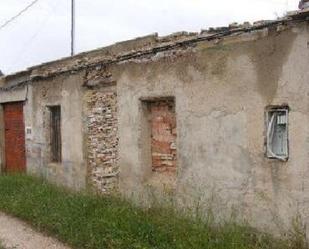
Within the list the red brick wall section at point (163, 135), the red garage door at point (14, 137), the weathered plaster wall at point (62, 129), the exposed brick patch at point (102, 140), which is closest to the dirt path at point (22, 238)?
the exposed brick patch at point (102, 140)

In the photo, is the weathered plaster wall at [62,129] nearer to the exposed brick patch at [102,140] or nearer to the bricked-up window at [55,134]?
the bricked-up window at [55,134]

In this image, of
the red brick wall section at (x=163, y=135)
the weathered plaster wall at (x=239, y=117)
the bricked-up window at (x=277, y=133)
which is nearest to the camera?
the weathered plaster wall at (x=239, y=117)

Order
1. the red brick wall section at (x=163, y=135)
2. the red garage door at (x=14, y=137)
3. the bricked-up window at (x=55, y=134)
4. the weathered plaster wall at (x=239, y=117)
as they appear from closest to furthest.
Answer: the weathered plaster wall at (x=239, y=117), the red brick wall section at (x=163, y=135), the bricked-up window at (x=55, y=134), the red garage door at (x=14, y=137)

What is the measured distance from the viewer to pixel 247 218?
259 inches

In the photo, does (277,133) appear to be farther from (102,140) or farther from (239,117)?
(102,140)

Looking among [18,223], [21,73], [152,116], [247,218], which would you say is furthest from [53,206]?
[21,73]

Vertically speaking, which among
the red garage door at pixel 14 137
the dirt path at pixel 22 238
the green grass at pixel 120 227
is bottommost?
the dirt path at pixel 22 238

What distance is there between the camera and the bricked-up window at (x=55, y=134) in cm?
1225

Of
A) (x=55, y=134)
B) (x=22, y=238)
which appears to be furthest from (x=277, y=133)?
(x=55, y=134)

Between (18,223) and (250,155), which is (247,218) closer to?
(250,155)

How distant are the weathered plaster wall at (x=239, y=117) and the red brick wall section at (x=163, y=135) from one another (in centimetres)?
25

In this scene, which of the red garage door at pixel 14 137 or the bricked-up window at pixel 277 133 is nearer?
the bricked-up window at pixel 277 133

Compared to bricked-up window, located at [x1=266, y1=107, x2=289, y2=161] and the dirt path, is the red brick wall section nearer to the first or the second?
the dirt path

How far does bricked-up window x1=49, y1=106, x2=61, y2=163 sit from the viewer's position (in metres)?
12.3
